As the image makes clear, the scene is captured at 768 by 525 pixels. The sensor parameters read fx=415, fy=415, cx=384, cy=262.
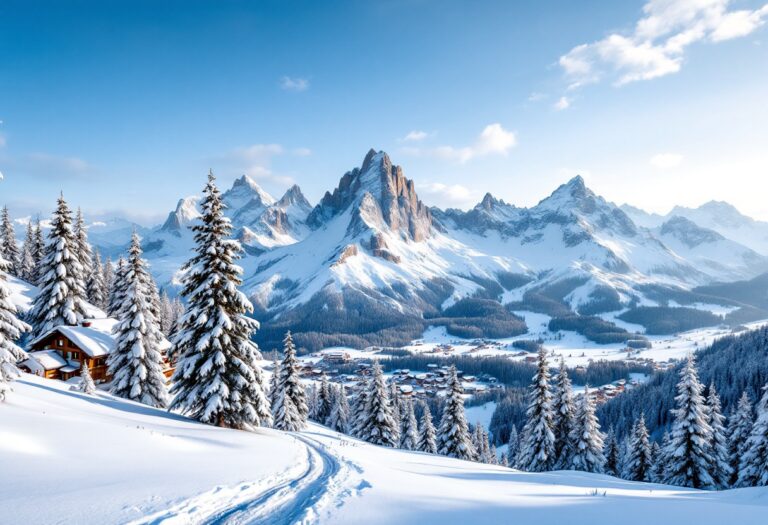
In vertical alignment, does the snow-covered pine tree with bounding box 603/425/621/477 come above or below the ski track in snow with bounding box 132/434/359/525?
below

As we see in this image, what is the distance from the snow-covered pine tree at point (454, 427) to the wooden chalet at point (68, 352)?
31573mm

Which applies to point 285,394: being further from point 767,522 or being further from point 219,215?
point 767,522

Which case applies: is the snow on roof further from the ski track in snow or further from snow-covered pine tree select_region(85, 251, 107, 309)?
the ski track in snow

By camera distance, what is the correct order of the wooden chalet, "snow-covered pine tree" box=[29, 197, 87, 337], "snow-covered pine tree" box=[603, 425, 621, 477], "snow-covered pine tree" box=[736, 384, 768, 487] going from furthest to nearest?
"snow-covered pine tree" box=[603, 425, 621, 477] → "snow-covered pine tree" box=[29, 197, 87, 337] → the wooden chalet → "snow-covered pine tree" box=[736, 384, 768, 487]

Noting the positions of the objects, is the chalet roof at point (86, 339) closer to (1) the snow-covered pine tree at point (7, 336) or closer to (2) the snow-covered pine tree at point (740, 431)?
(1) the snow-covered pine tree at point (7, 336)

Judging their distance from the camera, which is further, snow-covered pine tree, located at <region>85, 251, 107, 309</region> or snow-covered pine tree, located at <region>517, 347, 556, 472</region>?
snow-covered pine tree, located at <region>85, 251, 107, 309</region>

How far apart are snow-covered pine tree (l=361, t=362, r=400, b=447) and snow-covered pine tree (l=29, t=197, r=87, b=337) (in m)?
30.8

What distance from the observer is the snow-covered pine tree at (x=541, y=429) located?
36781 mm

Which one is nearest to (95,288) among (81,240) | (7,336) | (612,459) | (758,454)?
(81,240)

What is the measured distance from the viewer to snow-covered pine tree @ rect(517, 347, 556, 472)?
121 ft

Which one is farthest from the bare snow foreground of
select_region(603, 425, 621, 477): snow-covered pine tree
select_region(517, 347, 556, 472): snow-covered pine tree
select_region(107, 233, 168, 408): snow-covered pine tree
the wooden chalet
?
select_region(603, 425, 621, 477): snow-covered pine tree

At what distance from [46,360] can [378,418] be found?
103ft

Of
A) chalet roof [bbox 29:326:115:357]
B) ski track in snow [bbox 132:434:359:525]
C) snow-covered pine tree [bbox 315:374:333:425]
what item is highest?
chalet roof [bbox 29:326:115:357]

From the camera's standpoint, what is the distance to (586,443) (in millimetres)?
36375
